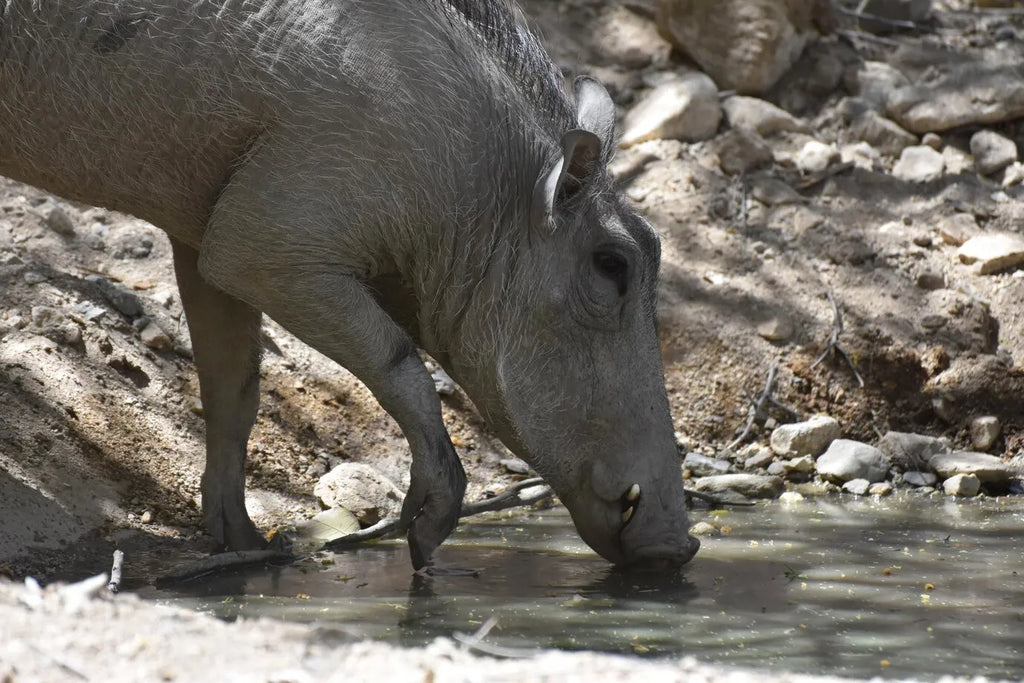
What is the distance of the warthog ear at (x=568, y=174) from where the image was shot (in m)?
4.44

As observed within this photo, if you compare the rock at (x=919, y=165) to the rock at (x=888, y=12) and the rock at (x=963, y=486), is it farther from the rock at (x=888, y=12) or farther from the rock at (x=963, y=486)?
the rock at (x=963, y=486)

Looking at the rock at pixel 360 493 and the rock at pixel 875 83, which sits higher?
the rock at pixel 875 83

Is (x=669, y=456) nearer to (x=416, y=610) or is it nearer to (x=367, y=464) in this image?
(x=416, y=610)

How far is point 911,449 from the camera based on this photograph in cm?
652

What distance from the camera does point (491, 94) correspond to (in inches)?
179

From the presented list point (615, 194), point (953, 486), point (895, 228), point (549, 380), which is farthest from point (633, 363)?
point (895, 228)

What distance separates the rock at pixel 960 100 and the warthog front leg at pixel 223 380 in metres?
4.99

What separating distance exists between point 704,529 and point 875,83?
14.8ft

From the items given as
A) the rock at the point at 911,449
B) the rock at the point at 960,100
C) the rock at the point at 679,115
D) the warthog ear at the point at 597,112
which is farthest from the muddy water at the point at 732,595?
the rock at the point at 960,100

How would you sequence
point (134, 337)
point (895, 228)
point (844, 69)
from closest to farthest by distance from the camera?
1. point (134, 337)
2. point (895, 228)
3. point (844, 69)

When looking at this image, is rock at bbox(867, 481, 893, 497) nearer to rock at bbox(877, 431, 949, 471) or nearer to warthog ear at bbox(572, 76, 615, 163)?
rock at bbox(877, 431, 949, 471)

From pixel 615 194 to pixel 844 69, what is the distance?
4.81 m

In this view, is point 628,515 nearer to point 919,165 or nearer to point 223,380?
point 223,380

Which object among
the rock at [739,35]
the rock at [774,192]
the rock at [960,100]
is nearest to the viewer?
the rock at [774,192]
